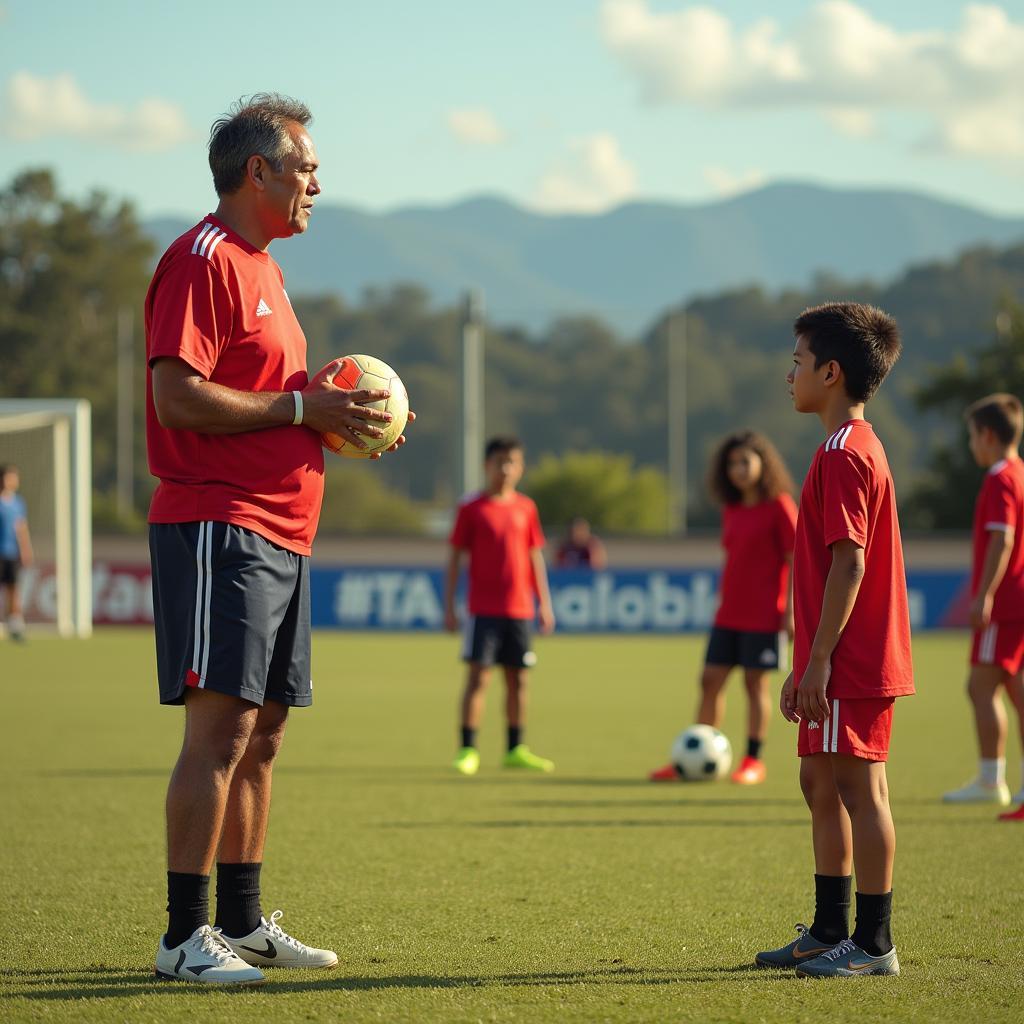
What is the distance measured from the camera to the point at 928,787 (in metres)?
9.85

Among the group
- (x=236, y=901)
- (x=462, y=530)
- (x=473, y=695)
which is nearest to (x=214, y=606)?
(x=236, y=901)

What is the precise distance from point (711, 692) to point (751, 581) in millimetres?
761

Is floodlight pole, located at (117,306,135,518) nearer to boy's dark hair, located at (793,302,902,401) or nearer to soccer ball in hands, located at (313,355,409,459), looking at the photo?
soccer ball in hands, located at (313,355,409,459)

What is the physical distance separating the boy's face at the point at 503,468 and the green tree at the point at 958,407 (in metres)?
26.4

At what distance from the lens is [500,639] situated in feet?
35.8

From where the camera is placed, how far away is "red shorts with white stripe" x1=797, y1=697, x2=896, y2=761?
488cm

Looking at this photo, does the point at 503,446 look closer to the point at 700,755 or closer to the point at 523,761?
the point at 523,761

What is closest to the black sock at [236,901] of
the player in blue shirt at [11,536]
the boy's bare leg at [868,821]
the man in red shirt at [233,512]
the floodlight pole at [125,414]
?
the man in red shirt at [233,512]

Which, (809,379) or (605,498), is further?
(605,498)

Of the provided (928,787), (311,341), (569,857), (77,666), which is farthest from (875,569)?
(311,341)

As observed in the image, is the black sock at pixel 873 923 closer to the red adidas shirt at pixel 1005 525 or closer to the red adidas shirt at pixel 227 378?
the red adidas shirt at pixel 227 378

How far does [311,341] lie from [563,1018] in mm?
107061

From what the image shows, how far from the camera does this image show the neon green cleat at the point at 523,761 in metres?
10.8

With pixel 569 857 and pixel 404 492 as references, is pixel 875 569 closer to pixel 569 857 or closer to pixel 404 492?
pixel 569 857
